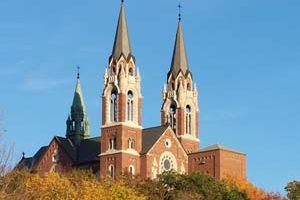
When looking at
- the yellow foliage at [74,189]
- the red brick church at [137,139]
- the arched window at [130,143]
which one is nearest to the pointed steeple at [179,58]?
the red brick church at [137,139]

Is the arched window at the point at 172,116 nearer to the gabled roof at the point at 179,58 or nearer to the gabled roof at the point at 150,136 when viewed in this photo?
the gabled roof at the point at 179,58

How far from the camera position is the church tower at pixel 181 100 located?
98812 mm

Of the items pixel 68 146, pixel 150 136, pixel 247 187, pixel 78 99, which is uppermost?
pixel 78 99

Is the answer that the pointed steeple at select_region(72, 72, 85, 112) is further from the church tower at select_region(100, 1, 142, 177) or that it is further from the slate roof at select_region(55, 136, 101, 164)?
the church tower at select_region(100, 1, 142, 177)

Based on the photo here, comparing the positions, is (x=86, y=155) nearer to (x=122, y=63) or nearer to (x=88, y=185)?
(x=122, y=63)

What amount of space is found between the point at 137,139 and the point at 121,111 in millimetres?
3056

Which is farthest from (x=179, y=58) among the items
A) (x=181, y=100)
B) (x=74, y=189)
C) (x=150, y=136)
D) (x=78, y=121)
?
(x=74, y=189)

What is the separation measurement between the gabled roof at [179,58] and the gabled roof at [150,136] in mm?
7024

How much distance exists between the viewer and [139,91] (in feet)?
305

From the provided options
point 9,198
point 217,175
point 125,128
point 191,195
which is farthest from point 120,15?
point 9,198

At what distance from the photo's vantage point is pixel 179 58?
330 ft

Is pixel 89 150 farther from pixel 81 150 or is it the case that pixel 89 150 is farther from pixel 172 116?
pixel 172 116

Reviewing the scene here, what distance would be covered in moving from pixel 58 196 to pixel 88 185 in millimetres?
5296

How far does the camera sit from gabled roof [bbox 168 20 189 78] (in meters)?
99.9
